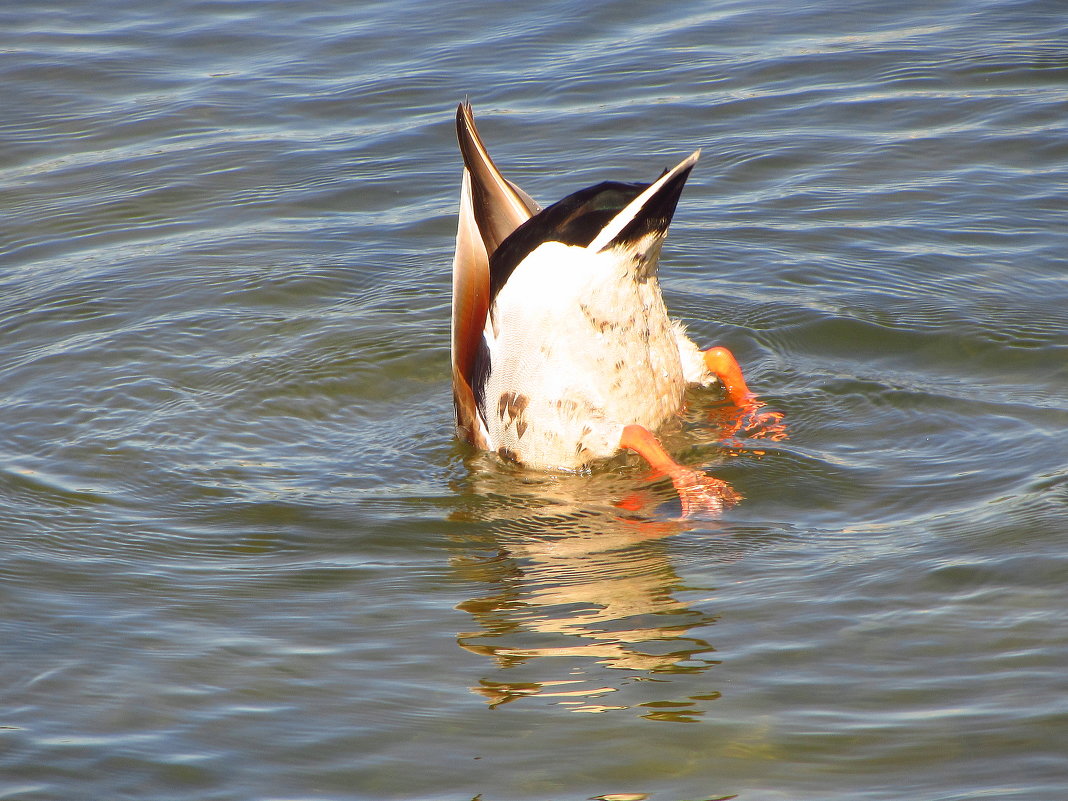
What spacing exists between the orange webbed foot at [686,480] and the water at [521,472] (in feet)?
0.30

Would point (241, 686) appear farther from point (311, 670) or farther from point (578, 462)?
point (578, 462)

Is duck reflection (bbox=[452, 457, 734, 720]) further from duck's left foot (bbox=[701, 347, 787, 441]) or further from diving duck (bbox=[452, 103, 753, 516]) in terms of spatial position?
duck's left foot (bbox=[701, 347, 787, 441])

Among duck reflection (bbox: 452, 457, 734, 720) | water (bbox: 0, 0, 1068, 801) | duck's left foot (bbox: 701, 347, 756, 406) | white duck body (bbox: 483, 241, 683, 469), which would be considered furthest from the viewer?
duck's left foot (bbox: 701, 347, 756, 406)

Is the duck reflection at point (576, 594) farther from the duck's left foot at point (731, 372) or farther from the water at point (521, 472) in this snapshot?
the duck's left foot at point (731, 372)

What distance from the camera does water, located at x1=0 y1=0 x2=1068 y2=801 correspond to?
3.45m

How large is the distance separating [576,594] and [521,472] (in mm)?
1118

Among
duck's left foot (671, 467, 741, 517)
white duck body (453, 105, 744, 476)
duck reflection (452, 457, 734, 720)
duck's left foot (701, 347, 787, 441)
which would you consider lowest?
duck reflection (452, 457, 734, 720)

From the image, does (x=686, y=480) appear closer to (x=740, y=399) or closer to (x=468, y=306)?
(x=740, y=399)

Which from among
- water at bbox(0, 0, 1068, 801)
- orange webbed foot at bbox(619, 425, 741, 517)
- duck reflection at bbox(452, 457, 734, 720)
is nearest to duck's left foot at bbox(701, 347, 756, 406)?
→ water at bbox(0, 0, 1068, 801)

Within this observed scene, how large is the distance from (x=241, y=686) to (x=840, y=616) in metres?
1.75

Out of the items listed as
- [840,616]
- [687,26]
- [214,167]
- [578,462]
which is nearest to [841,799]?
[840,616]

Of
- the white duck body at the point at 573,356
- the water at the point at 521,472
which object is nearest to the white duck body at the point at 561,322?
the white duck body at the point at 573,356

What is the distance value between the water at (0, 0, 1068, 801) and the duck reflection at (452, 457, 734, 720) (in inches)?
0.7

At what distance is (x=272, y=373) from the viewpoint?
6.02 meters
